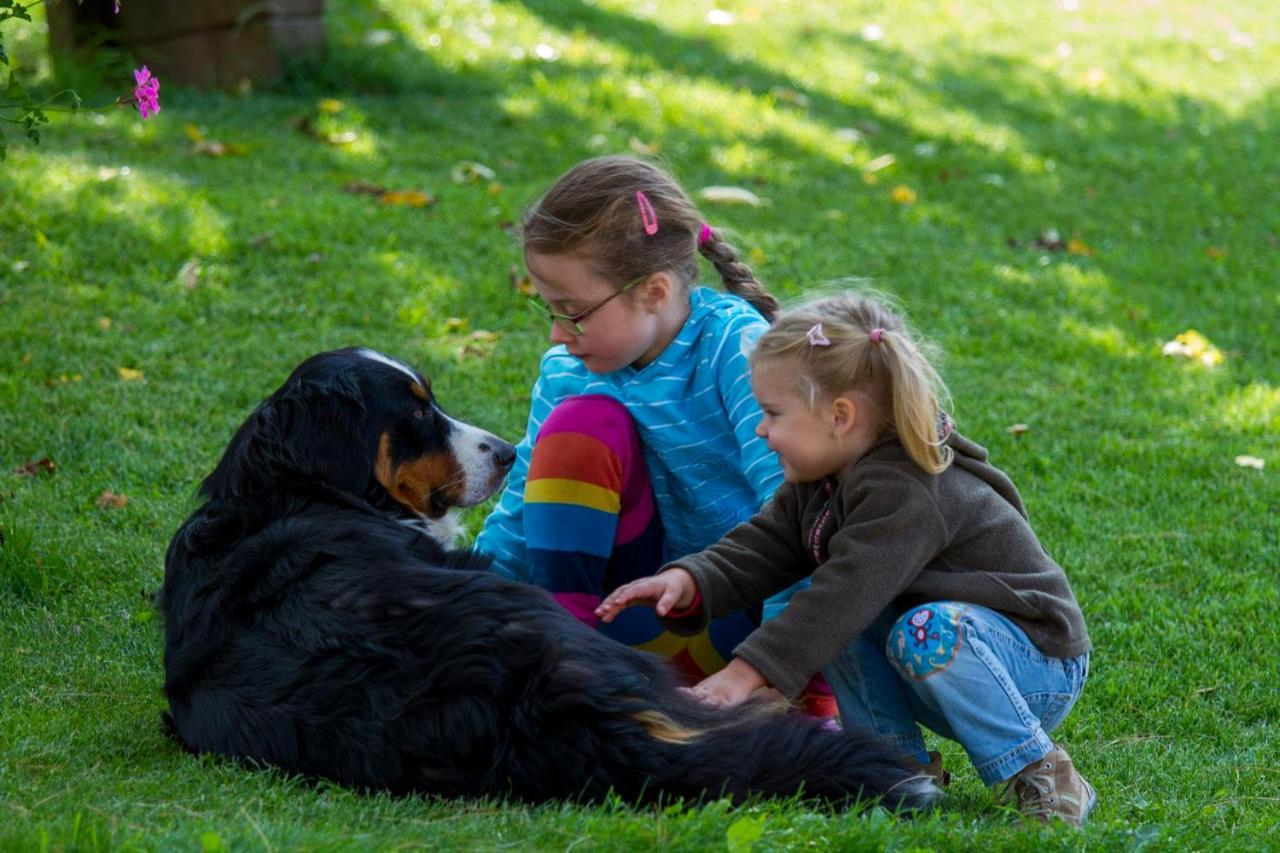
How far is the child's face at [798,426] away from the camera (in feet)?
10.5

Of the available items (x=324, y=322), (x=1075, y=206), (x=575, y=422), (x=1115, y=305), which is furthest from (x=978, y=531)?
(x=1075, y=206)

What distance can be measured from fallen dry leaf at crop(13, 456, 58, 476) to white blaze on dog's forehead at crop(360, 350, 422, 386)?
6.45ft

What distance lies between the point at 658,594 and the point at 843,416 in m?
0.58

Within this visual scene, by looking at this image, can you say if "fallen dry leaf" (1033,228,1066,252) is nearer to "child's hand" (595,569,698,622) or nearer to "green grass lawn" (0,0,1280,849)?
"green grass lawn" (0,0,1280,849)

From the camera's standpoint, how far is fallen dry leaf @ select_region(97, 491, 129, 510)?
5.00m

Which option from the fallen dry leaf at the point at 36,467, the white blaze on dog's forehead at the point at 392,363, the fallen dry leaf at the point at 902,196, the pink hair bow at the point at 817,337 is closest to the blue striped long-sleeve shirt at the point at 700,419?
the white blaze on dog's forehead at the point at 392,363

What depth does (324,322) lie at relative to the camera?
6.62 meters

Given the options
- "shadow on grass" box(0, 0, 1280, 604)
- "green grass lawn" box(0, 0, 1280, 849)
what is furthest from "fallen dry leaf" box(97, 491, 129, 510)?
"shadow on grass" box(0, 0, 1280, 604)

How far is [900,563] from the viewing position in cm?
308

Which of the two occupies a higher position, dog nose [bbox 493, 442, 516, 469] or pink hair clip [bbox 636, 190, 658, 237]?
pink hair clip [bbox 636, 190, 658, 237]

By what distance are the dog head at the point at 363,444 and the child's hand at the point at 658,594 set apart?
2.41ft

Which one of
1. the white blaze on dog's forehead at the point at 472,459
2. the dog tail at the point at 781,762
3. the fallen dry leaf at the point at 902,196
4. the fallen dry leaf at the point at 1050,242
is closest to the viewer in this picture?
the dog tail at the point at 781,762

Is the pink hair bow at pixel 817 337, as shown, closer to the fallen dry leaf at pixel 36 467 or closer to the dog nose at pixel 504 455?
the dog nose at pixel 504 455

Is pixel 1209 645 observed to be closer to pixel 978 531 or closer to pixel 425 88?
pixel 978 531
